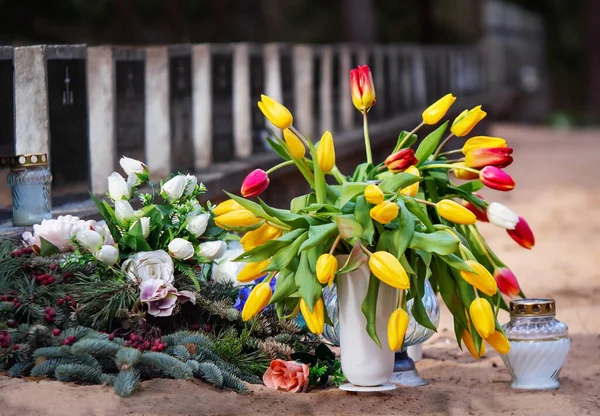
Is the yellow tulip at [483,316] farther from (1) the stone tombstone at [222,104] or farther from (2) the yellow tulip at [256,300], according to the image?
(1) the stone tombstone at [222,104]

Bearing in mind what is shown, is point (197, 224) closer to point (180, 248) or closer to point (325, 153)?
point (180, 248)

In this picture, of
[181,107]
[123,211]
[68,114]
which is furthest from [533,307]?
[181,107]

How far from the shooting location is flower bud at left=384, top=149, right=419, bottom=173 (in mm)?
3613

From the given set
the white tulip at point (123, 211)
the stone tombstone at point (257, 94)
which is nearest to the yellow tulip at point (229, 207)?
the white tulip at point (123, 211)

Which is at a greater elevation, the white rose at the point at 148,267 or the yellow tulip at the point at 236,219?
the yellow tulip at the point at 236,219

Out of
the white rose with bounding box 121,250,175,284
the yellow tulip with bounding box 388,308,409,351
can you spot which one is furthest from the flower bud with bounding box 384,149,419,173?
the white rose with bounding box 121,250,175,284

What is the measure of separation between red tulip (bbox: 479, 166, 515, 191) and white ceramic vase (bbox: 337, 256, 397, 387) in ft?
1.48

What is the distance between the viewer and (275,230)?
3750 mm

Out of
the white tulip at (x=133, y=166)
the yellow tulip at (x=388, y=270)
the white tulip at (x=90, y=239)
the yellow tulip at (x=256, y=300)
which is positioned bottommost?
the yellow tulip at (x=256, y=300)

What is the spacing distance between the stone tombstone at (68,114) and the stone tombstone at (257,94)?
246 cm

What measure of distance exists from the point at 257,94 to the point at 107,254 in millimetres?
4024

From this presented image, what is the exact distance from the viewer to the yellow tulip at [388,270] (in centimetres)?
343

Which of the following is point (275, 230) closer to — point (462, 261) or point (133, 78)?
point (462, 261)

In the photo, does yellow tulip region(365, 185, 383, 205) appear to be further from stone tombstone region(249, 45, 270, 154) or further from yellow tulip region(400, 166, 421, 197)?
stone tombstone region(249, 45, 270, 154)
